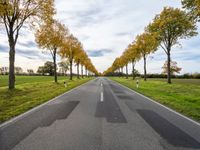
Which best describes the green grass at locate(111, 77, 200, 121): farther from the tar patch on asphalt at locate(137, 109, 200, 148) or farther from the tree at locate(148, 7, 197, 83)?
the tree at locate(148, 7, 197, 83)

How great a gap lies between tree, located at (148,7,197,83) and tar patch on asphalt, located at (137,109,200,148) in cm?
2892

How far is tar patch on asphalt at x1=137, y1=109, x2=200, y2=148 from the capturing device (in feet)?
17.8

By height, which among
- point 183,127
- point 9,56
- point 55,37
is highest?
point 55,37

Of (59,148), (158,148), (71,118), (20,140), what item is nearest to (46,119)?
(71,118)

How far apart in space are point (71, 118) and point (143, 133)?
3.01 m

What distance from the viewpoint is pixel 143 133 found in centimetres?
623

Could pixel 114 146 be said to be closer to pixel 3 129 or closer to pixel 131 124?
pixel 131 124

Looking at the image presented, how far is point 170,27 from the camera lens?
1382 inches

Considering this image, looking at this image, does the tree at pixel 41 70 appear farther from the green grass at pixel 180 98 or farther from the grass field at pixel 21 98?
the green grass at pixel 180 98

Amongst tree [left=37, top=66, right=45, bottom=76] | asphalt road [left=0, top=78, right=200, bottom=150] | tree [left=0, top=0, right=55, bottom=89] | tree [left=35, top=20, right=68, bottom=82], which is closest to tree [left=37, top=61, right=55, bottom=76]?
tree [left=37, top=66, right=45, bottom=76]

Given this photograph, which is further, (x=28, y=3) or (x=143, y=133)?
(x=28, y=3)

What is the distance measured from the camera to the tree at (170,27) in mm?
34312

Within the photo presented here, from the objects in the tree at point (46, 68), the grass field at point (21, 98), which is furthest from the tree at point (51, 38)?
the tree at point (46, 68)

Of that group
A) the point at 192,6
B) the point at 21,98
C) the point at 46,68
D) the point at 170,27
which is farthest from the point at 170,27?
the point at 46,68
